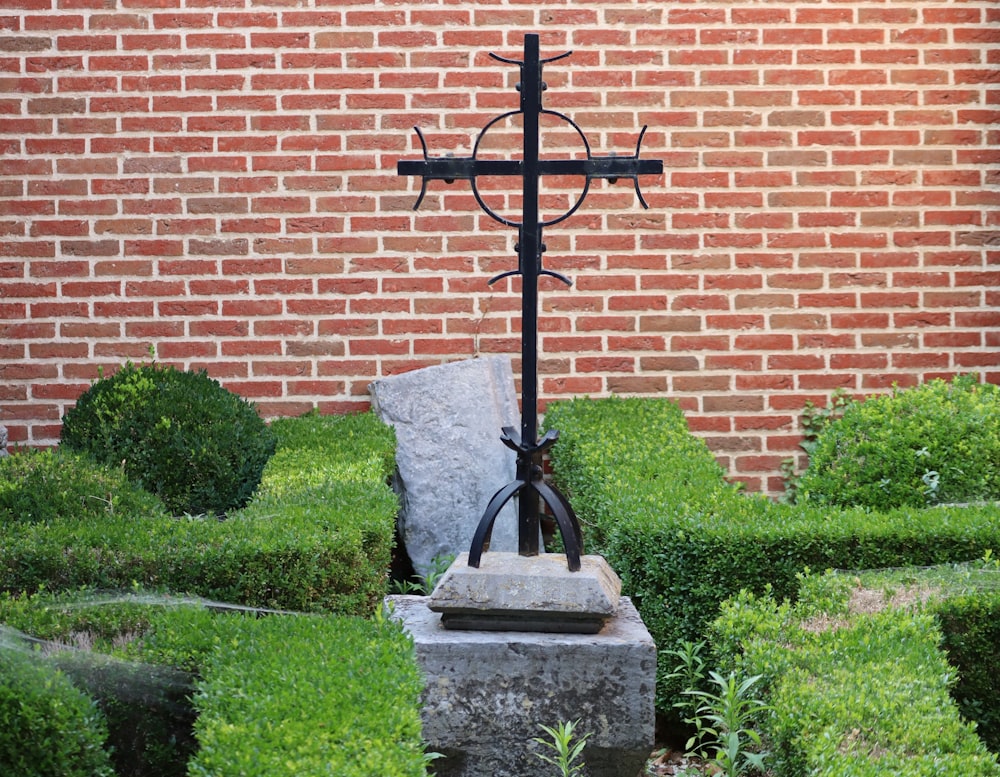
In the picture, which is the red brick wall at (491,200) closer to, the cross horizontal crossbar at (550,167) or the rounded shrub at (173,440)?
the rounded shrub at (173,440)

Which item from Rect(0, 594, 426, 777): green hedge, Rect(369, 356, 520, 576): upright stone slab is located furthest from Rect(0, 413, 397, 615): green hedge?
Rect(369, 356, 520, 576): upright stone slab

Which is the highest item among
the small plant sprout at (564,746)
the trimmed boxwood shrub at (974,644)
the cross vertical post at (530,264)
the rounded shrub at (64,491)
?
the cross vertical post at (530,264)

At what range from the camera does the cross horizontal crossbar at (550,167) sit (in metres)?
2.98

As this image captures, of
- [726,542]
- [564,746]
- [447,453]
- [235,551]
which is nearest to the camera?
[564,746]

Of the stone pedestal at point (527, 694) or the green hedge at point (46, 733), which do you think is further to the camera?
the stone pedestal at point (527, 694)

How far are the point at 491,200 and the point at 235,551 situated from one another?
2.84m

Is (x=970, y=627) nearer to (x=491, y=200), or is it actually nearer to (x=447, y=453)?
(x=447, y=453)

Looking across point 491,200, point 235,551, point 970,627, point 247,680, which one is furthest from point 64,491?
point 970,627

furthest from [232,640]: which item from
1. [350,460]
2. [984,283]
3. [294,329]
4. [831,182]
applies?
[984,283]

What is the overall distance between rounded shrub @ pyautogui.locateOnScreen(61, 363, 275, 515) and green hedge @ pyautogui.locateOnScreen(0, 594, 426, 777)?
1670mm

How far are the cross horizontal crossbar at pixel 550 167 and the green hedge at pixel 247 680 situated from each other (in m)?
1.28

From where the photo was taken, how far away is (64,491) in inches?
149

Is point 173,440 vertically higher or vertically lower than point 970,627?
higher

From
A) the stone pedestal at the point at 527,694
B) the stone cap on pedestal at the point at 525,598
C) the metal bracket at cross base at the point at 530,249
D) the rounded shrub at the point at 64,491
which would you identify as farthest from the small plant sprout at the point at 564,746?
the rounded shrub at the point at 64,491
